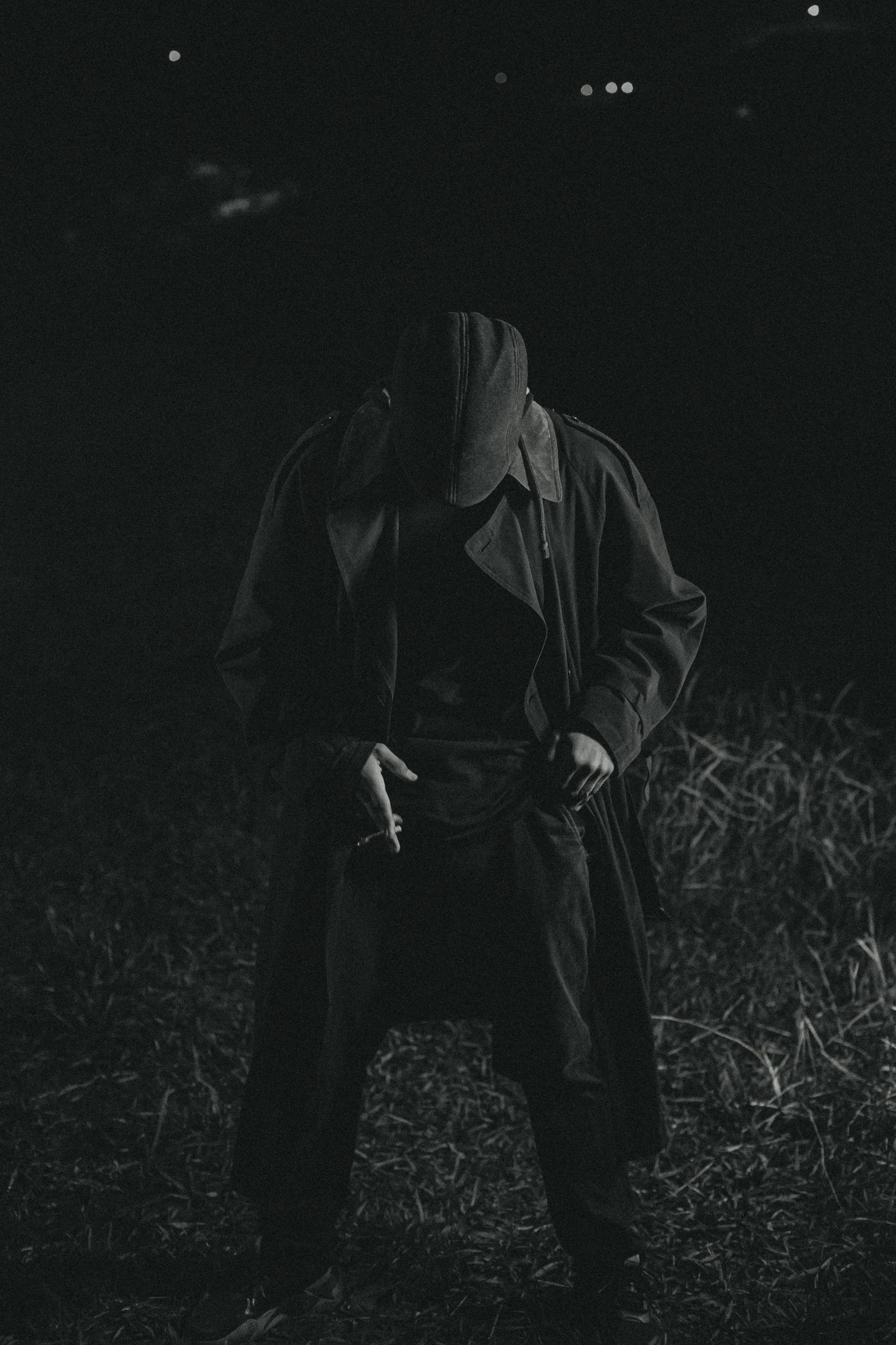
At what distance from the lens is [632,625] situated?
261 centimetres

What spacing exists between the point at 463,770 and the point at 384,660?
24 centimetres

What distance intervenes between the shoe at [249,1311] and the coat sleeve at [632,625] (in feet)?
4.09

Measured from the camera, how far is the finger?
8.26ft

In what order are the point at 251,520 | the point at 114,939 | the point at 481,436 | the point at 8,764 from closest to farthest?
the point at 481,436
the point at 114,939
the point at 8,764
the point at 251,520

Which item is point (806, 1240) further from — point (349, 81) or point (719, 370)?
point (349, 81)

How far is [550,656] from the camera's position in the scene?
260cm

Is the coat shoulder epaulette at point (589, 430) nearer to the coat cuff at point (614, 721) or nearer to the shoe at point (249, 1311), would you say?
the coat cuff at point (614, 721)

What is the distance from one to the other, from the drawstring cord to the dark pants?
453 millimetres

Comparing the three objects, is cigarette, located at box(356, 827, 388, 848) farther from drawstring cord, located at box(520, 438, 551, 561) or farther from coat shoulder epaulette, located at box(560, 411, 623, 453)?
coat shoulder epaulette, located at box(560, 411, 623, 453)

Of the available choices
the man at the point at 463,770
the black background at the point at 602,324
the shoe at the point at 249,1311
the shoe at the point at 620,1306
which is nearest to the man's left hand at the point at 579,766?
the man at the point at 463,770

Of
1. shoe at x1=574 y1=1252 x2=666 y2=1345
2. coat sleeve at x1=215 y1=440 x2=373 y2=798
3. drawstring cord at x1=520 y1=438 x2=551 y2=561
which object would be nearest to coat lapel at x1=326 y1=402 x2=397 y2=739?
coat sleeve at x1=215 y1=440 x2=373 y2=798

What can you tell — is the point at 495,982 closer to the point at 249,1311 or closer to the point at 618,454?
the point at 249,1311

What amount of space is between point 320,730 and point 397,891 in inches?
12.9

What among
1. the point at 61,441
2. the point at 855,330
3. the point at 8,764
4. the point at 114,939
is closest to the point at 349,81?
the point at 61,441
